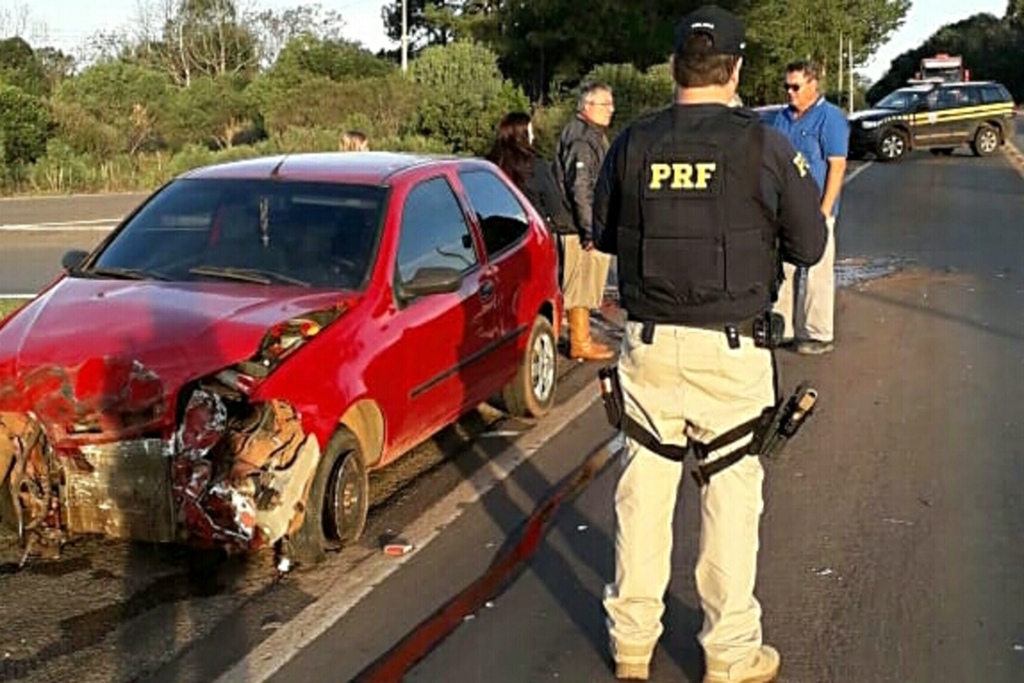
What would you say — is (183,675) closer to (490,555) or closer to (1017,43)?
(490,555)

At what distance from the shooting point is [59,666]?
183 inches

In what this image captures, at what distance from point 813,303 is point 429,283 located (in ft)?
14.6

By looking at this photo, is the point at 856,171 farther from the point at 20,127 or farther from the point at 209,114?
the point at 209,114

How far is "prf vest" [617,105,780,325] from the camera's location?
13.1 ft

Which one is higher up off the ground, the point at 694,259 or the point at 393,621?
the point at 694,259

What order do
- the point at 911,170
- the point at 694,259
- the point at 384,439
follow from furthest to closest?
1. the point at 911,170
2. the point at 384,439
3. the point at 694,259

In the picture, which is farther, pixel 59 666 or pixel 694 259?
pixel 59 666

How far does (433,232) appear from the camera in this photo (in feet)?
22.5

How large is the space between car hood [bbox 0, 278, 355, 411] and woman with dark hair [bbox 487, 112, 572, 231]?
3739 mm

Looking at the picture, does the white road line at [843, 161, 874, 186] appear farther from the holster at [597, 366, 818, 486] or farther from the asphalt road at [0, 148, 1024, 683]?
the holster at [597, 366, 818, 486]

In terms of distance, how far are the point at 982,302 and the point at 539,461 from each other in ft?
20.2

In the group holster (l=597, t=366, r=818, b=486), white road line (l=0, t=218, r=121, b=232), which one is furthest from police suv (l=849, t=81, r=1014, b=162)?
holster (l=597, t=366, r=818, b=486)

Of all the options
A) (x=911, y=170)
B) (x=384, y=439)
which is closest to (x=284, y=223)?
(x=384, y=439)

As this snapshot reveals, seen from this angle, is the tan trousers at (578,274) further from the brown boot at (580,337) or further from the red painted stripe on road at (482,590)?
the red painted stripe on road at (482,590)
